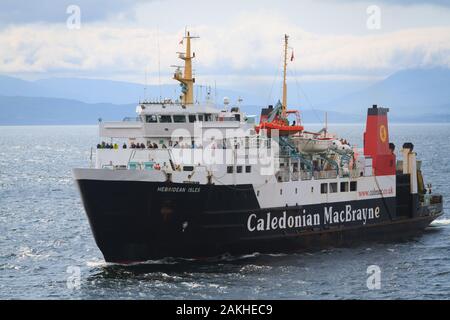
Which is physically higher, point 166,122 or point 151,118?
point 151,118

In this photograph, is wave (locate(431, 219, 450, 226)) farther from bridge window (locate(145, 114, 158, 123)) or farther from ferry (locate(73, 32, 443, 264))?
bridge window (locate(145, 114, 158, 123))

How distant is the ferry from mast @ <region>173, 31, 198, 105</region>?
59 mm

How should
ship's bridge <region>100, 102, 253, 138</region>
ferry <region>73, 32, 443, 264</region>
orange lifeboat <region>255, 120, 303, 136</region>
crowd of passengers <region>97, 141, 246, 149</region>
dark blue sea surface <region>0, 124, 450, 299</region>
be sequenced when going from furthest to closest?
1. orange lifeboat <region>255, 120, 303, 136</region>
2. ship's bridge <region>100, 102, 253, 138</region>
3. crowd of passengers <region>97, 141, 246, 149</region>
4. ferry <region>73, 32, 443, 264</region>
5. dark blue sea surface <region>0, 124, 450, 299</region>

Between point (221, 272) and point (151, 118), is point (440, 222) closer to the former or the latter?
point (151, 118)

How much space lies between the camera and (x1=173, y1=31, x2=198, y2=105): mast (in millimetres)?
47156

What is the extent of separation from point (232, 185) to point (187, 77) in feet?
25.8

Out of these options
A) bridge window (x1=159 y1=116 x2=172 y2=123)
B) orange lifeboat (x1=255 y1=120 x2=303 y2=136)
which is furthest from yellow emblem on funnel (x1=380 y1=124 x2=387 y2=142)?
bridge window (x1=159 y1=116 x2=172 y2=123)

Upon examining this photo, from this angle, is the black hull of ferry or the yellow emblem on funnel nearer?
the black hull of ferry

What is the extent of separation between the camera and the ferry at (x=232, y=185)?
40469 mm

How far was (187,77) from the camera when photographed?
47.4m

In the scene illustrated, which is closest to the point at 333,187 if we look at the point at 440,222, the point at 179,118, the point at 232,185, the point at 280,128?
the point at 280,128

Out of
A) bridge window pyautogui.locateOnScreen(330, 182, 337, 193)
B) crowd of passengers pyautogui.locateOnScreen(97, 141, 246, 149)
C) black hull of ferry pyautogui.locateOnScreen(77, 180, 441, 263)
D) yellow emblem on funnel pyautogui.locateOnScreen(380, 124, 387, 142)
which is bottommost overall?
black hull of ferry pyautogui.locateOnScreen(77, 180, 441, 263)

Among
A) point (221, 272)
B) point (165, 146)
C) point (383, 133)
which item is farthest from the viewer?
point (383, 133)

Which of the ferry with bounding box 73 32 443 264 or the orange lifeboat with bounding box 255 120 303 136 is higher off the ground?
the orange lifeboat with bounding box 255 120 303 136
